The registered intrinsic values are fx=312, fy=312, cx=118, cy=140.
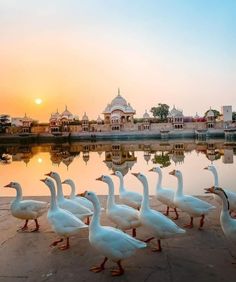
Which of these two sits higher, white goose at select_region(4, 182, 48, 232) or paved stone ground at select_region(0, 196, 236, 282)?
white goose at select_region(4, 182, 48, 232)

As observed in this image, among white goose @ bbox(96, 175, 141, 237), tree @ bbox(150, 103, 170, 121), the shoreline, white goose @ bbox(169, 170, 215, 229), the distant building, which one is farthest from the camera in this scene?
tree @ bbox(150, 103, 170, 121)

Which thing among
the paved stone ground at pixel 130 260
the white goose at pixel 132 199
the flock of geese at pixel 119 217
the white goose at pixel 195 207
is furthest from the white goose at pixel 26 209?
the white goose at pixel 195 207

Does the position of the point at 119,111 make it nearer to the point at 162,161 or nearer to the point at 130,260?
the point at 162,161

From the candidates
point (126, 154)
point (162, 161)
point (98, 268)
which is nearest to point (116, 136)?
point (126, 154)

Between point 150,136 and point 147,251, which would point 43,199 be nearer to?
point 147,251

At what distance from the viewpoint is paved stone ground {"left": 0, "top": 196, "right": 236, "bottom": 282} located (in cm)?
323

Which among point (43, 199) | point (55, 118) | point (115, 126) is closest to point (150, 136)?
point (115, 126)

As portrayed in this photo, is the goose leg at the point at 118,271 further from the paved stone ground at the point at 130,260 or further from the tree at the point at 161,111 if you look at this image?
the tree at the point at 161,111

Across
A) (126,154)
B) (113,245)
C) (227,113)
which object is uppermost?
(227,113)

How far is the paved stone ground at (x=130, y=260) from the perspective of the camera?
323 cm

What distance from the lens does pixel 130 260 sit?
11.9ft

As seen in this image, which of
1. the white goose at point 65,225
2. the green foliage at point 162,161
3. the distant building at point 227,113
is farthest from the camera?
the distant building at point 227,113

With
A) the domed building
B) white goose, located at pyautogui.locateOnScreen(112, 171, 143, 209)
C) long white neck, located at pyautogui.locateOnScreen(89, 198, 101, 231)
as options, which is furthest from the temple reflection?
the domed building

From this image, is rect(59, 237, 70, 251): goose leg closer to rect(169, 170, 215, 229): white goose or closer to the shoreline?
rect(169, 170, 215, 229): white goose
